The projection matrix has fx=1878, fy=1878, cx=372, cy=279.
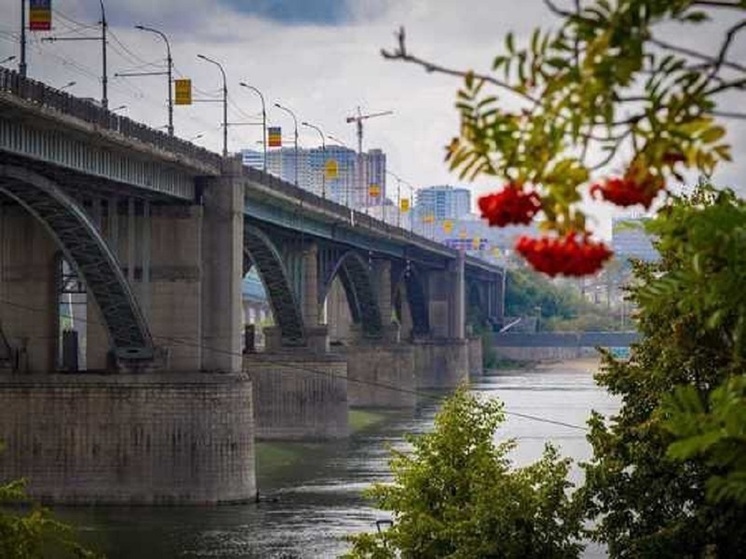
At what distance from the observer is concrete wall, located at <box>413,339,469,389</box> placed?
5669 inches

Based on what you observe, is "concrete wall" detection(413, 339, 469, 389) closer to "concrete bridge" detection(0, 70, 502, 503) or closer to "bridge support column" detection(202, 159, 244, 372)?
"concrete bridge" detection(0, 70, 502, 503)

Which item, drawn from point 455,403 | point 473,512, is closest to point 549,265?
point 473,512

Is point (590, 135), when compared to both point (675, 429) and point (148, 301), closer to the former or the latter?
point (675, 429)

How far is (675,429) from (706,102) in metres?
1.85

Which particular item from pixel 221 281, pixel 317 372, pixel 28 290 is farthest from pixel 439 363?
pixel 28 290

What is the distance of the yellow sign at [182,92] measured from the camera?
71.3 metres

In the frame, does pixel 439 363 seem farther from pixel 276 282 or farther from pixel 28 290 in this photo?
pixel 28 290

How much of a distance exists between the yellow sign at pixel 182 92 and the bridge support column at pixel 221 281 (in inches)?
175

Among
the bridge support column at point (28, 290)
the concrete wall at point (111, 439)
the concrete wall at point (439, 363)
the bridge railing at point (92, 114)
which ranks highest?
the bridge railing at point (92, 114)

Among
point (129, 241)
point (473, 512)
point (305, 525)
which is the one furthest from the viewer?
point (129, 241)

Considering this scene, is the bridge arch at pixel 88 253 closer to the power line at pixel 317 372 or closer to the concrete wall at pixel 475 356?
the power line at pixel 317 372

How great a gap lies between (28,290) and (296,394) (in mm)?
31405

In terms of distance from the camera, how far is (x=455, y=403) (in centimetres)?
3503

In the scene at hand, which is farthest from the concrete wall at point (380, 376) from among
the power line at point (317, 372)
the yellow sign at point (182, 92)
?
the yellow sign at point (182, 92)
